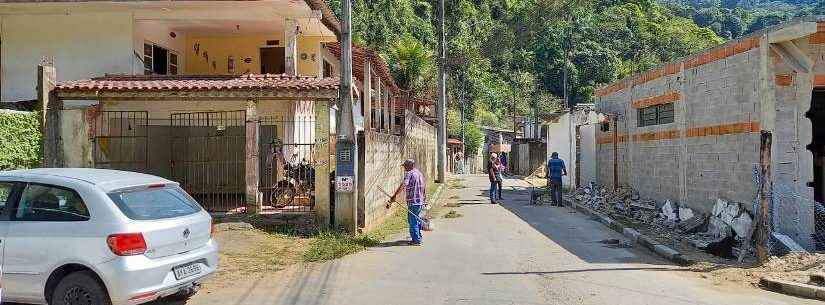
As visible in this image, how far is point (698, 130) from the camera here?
45.6 feet

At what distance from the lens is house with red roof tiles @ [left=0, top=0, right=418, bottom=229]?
12406 mm

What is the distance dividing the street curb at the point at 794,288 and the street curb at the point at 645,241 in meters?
1.57

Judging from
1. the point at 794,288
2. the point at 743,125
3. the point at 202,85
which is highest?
the point at 202,85

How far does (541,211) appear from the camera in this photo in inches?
711

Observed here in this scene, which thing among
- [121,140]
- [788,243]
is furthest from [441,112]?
[788,243]

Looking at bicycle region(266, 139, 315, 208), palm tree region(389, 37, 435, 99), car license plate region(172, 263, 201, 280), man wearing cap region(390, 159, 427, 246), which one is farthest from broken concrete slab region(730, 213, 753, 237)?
palm tree region(389, 37, 435, 99)

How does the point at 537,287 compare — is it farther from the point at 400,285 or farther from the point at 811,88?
the point at 811,88

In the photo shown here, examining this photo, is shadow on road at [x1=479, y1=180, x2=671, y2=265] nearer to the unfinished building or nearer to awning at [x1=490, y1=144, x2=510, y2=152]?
the unfinished building

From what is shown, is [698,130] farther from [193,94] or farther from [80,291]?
[80,291]

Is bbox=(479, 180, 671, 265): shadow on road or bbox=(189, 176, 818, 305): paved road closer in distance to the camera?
bbox=(189, 176, 818, 305): paved road

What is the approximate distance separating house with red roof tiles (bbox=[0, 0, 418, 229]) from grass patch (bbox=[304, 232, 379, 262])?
78cm

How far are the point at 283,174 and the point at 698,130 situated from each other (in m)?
9.06

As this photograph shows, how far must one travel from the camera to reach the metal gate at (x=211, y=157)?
13680 mm

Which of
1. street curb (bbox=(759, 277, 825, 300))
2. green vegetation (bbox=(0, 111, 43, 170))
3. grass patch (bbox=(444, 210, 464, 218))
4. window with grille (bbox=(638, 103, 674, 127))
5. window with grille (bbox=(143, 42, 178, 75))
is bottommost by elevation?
street curb (bbox=(759, 277, 825, 300))
